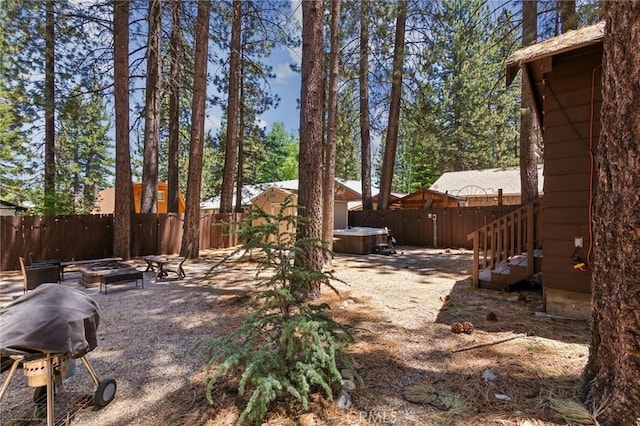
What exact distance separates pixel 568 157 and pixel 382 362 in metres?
3.45

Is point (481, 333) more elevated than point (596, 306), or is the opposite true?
point (596, 306)

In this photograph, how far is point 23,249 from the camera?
805 cm

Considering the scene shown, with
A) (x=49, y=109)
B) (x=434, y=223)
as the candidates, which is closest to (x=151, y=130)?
(x=49, y=109)

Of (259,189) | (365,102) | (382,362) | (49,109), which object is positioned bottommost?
(382,362)

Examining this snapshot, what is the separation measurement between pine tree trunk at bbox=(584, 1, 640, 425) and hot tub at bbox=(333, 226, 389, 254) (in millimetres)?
9470

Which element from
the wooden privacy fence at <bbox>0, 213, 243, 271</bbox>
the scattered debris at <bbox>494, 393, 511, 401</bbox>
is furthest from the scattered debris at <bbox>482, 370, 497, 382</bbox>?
the wooden privacy fence at <bbox>0, 213, 243, 271</bbox>

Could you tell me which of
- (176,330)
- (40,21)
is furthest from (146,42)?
(176,330)

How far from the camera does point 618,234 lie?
1.93 metres

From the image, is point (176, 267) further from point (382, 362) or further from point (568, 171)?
point (568, 171)

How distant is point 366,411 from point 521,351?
1.90m

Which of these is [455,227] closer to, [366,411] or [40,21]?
[366,411]

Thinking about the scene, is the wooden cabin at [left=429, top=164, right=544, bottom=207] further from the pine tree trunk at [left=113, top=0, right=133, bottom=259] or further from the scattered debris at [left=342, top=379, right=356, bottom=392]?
the scattered debris at [left=342, top=379, right=356, bottom=392]

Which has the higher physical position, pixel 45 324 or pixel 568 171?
pixel 568 171

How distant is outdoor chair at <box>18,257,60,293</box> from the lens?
5.50 meters
